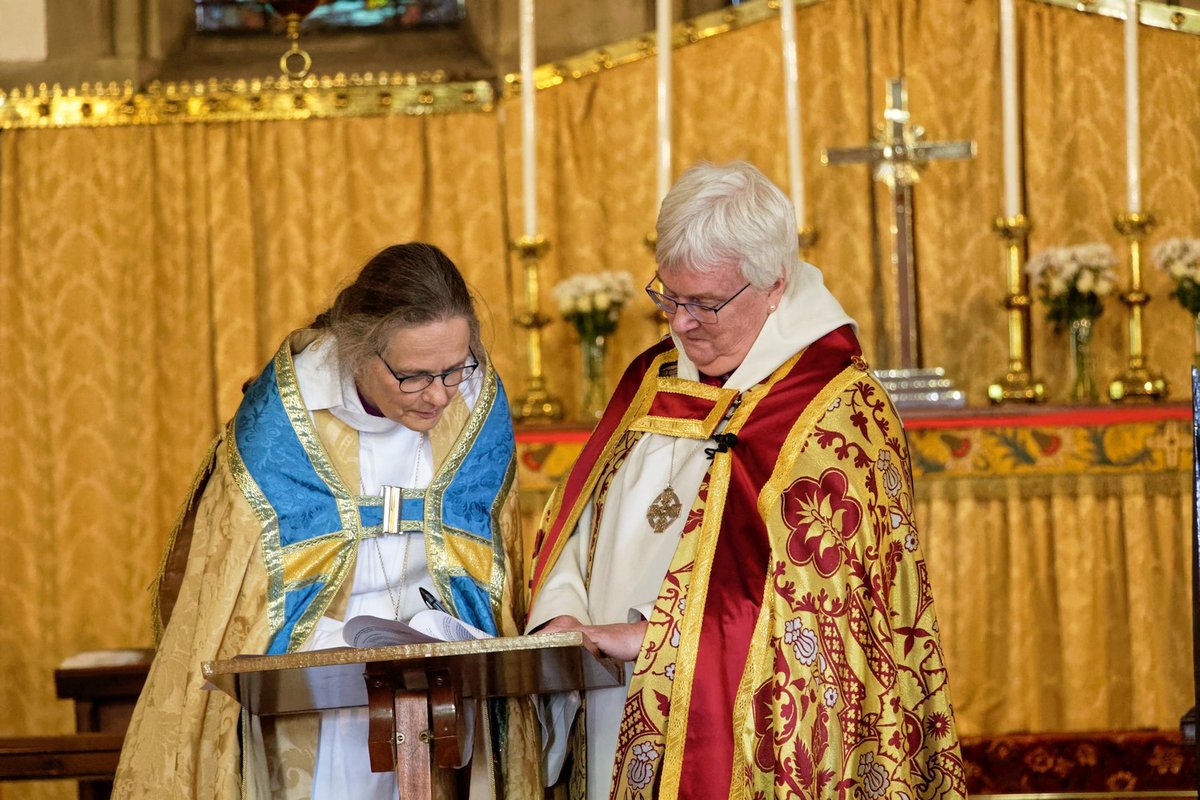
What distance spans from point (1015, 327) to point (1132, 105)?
847mm

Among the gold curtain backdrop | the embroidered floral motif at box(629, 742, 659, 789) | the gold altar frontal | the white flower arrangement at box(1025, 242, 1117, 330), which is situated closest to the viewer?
the embroidered floral motif at box(629, 742, 659, 789)

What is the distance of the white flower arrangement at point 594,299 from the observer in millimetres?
6102

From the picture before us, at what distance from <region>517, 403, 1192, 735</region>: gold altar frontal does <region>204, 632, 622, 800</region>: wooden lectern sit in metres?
2.50

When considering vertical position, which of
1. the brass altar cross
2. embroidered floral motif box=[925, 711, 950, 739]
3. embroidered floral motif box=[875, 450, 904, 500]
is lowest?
embroidered floral motif box=[925, 711, 950, 739]

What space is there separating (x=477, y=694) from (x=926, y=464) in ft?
8.74

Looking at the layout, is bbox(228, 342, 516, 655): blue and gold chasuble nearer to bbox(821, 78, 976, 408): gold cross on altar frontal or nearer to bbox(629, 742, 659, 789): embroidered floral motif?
bbox(629, 742, 659, 789): embroidered floral motif

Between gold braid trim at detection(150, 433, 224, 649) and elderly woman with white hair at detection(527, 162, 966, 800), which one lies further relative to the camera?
gold braid trim at detection(150, 433, 224, 649)

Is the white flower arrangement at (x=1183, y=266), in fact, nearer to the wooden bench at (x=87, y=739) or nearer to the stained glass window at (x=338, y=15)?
the stained glass window at (x=338, y=15)

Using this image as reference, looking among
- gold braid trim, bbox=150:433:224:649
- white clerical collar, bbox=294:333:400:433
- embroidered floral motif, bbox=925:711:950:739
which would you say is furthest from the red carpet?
gold braid trim, bbox=150:433:224:649

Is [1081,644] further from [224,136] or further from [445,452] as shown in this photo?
[224,136]

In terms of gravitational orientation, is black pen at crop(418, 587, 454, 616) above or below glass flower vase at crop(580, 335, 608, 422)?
below

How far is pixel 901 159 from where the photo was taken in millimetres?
5855

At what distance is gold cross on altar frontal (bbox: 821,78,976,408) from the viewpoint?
5719 mm

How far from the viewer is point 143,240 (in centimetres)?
700
